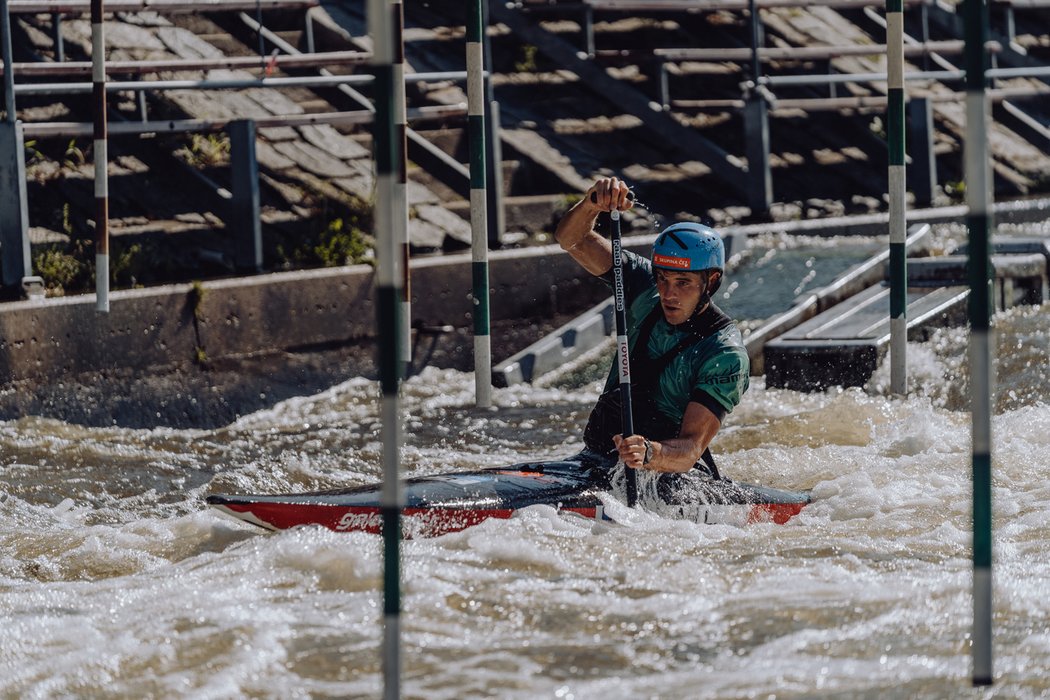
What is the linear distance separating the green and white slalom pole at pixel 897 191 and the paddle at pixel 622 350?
1.98 metres

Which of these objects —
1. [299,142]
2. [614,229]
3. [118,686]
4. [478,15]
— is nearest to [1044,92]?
[299,142]

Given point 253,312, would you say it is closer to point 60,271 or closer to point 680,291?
point 60,271

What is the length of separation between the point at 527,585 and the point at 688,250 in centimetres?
139

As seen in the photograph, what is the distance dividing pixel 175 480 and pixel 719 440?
2679 millimetres

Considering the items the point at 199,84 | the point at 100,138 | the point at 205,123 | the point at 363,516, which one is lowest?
the point at 363,516

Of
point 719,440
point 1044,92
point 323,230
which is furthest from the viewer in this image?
point 1044,92

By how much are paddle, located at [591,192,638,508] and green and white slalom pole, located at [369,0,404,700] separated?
94.3 inches

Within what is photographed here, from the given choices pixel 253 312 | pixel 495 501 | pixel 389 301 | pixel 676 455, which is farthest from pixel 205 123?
pixel 389 301

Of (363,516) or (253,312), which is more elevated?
(253,312)

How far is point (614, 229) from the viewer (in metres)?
6.02

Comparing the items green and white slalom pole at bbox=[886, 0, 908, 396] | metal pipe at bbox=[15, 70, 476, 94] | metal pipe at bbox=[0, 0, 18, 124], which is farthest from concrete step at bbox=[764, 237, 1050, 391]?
metal pipe at bbox=[0, 0, 18, 124]

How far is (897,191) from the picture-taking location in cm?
773

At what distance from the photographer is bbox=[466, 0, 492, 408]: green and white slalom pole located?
24.0ft

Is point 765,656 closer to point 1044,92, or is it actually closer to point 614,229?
point 614,229
